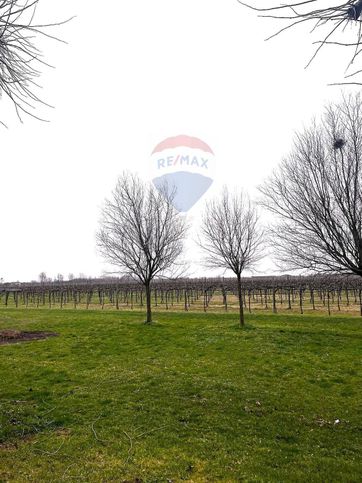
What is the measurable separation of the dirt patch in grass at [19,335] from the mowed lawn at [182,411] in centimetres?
157

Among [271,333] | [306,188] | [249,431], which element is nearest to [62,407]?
[249,431]

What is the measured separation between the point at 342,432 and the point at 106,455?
3.79 meters

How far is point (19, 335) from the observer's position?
1553 cm

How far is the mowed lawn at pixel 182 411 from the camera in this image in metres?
4.88

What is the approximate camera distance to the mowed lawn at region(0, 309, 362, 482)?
16.0ft

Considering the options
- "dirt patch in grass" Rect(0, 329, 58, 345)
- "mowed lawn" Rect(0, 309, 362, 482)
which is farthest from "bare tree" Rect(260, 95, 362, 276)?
"dirt patch in grass" Rect(0, 329, 58, 345)

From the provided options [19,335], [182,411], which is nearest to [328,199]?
[182,411]

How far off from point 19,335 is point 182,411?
1101 cm

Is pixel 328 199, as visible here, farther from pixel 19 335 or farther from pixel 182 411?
pixel 19 335

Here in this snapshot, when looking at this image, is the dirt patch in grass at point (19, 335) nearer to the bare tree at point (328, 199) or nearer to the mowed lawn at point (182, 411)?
the mowed lawn at point (182, 411)

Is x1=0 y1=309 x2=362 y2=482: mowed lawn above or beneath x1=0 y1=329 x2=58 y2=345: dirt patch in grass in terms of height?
beneath

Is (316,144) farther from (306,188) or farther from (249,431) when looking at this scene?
(249,431)

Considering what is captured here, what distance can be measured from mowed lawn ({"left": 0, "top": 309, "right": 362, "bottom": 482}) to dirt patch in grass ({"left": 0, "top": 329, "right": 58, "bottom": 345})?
1.57 m

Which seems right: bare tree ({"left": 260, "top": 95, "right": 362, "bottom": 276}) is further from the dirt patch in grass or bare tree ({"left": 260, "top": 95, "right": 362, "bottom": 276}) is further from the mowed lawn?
the dirt patch in grass
